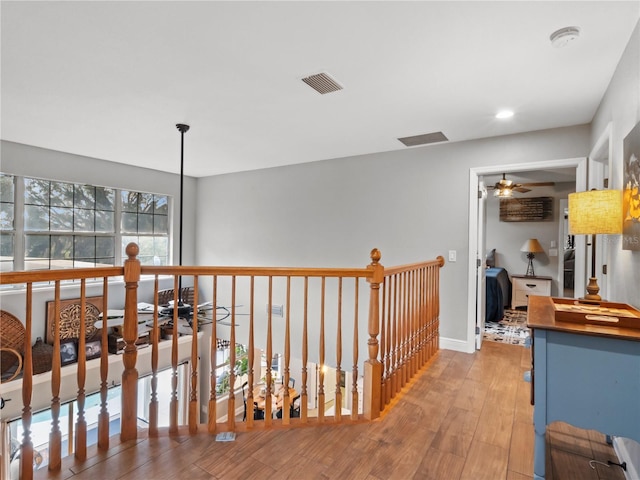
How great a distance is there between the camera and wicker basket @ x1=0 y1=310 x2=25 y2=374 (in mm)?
3422

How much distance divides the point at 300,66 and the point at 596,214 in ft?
6.24

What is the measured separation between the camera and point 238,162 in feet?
15.8

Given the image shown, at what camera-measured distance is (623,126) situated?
190 centimetres

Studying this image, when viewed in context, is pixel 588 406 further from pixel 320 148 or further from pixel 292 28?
pixel 320 148

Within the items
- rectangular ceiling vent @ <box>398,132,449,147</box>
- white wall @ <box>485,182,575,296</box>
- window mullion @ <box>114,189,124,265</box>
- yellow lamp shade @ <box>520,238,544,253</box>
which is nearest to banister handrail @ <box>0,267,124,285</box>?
rectangular ceiling vent @ <box>398,132,449,147</box>

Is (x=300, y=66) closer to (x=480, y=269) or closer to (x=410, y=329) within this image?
(x=410, y=329)

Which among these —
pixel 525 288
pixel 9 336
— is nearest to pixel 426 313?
pixel 525 288

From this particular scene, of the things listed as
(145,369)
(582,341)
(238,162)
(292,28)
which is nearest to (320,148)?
(238,162)

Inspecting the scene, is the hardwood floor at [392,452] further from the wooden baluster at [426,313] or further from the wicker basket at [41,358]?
the wicker basket at [41,358]

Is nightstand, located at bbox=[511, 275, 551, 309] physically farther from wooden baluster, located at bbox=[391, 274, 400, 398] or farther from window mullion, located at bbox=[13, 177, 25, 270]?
window mullion, located at bbox=[13, 177, 25, 270]

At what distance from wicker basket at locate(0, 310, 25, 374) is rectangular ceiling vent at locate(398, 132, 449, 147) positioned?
4517 mm

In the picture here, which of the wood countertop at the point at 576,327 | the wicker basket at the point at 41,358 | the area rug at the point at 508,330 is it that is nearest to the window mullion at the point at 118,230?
the wicker basket at the point at 41,358

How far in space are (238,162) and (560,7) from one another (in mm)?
3944

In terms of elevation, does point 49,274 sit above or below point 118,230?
below
